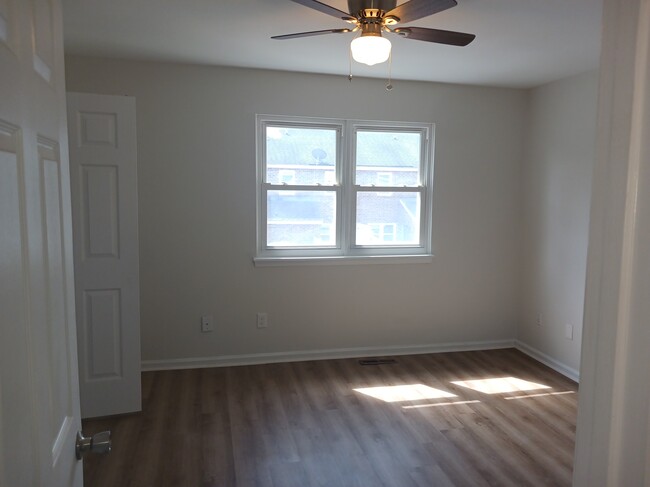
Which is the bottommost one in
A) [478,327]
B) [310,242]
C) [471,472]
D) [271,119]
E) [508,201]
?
[471,472]

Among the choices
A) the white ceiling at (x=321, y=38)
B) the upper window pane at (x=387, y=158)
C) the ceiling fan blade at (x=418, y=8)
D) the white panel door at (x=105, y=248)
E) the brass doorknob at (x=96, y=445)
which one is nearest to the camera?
the brass doorknob at (x=96, y=445)

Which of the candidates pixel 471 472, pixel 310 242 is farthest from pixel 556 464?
pixel 310 242

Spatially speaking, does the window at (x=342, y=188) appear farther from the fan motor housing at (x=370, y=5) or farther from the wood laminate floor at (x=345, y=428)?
the fan motor housing at (x=370, y=5)


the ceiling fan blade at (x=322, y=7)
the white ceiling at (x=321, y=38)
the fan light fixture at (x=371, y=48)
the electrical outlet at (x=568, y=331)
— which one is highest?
the white ceiling at (x=321, y=38)

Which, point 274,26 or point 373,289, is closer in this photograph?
point 274,26

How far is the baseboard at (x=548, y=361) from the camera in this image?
3.90 meters

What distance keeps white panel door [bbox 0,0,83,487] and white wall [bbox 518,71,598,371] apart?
141 inches

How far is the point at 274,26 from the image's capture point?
2.77 meters

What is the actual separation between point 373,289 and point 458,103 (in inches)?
72.4

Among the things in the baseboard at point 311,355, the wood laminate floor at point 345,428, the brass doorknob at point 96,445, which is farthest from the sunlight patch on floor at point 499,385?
the brass doorknob at point 96,445

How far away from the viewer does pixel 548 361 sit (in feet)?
13.8

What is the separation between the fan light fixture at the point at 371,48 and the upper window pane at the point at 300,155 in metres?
1.94

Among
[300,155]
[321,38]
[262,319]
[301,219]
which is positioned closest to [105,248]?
[262,319]

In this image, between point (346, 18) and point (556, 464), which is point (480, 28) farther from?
point (556, 464)
